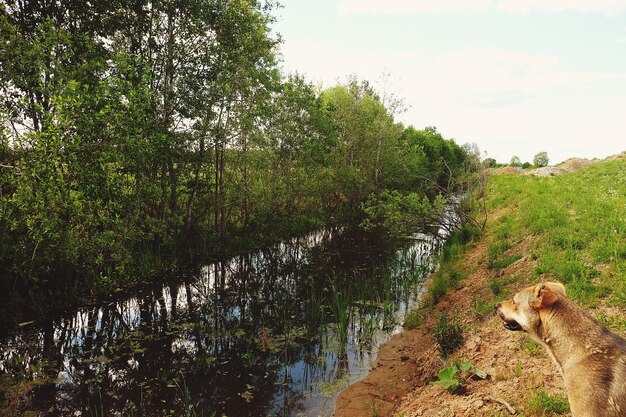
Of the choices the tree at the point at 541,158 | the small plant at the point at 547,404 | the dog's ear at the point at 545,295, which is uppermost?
the tree at the point at 541,158

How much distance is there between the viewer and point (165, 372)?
29.5 feet

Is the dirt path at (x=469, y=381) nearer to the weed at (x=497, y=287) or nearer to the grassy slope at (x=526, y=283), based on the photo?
the grassy slope at (x=526, y=283)

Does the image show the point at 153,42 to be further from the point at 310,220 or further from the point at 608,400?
the point at 608,400

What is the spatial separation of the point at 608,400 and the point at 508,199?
25661mm

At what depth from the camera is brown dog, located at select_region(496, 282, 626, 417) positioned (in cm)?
346

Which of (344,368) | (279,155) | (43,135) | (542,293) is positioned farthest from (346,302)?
(279,155)

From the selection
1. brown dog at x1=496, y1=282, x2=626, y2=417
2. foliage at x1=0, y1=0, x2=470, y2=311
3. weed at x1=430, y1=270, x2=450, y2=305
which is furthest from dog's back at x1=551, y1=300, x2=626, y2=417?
foliage at x1=0, y1=0, x2=470, y2=311

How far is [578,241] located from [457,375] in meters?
6.93

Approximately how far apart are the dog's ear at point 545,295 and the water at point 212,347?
18.4ft

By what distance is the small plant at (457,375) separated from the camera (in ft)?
23.3

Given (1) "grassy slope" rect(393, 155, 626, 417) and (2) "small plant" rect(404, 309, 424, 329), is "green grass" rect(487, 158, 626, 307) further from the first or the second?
(2) "small plant" rect(404, 309, 424, 329)

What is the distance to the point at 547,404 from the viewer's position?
5602 mm

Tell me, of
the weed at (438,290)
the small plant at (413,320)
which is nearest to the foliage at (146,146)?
the weed at (438,290)

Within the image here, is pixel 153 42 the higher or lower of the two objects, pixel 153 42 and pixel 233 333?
the higher
